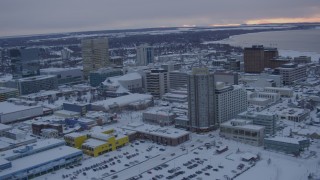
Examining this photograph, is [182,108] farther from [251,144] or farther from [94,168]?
[94,168]

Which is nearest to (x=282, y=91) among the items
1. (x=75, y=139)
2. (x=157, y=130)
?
(x=157, y=130)

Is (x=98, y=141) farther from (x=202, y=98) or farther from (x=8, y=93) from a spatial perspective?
(x=8, y=93)

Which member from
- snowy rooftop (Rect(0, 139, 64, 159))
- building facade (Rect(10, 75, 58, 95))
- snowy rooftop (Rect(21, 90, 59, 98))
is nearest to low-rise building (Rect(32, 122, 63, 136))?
snowy rooftop (Rect(0, 139, 64, 159))

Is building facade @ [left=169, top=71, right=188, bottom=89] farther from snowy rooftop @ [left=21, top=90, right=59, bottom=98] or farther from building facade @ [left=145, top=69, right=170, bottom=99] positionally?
snowy rooftop @ [left=21, top=90, right=59, bottom=98]

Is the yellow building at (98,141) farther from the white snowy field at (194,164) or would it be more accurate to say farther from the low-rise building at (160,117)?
the low-rise building at (160,117)

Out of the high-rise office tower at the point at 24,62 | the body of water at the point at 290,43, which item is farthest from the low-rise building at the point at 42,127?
the body of water at the point at 290,43

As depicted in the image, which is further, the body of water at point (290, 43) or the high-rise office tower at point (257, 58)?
the body of water at point (290, 43)

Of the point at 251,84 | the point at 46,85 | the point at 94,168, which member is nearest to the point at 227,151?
the point at 94,168
